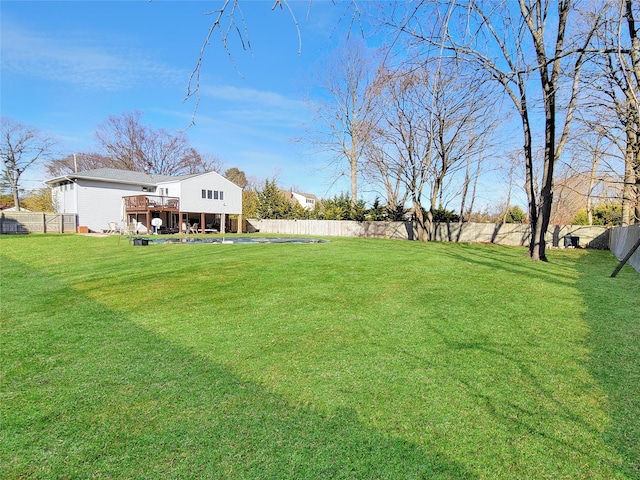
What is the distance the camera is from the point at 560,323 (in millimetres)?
3611

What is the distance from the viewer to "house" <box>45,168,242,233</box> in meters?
21.8

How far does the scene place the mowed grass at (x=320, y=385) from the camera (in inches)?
62.4

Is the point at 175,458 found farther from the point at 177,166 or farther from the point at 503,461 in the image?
the point at 177,166

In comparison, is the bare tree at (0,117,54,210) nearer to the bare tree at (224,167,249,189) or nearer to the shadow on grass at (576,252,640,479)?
the bare tree at (224,167,249,189)

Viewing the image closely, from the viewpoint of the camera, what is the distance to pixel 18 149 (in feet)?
91.5

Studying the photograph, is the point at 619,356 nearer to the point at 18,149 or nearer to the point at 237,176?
the point at 18,149

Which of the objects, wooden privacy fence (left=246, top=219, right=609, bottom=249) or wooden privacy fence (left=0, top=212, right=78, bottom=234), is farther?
wooden privacy fence (left=0, top=212, right=78, bottom=234)

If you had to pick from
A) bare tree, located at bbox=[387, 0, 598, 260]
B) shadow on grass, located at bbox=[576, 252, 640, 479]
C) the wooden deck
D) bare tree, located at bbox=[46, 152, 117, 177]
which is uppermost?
bare tree, located at bbox=[46, 152, 117, 177]

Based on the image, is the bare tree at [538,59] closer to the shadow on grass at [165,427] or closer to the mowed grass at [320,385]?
the mowed grass at [320,385]

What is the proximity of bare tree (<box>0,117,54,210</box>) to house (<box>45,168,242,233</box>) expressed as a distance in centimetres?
800

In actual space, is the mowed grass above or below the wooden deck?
below

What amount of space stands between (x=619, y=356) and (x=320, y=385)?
2.74 meters

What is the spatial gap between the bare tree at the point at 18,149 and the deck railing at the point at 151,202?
1466 centimetres

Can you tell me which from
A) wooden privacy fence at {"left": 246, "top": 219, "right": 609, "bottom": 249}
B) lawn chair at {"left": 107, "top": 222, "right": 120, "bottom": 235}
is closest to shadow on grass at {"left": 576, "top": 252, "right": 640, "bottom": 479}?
wooden privacy fence at {"left": 246, "top": 219, "right": 609, "bottom": 249}
